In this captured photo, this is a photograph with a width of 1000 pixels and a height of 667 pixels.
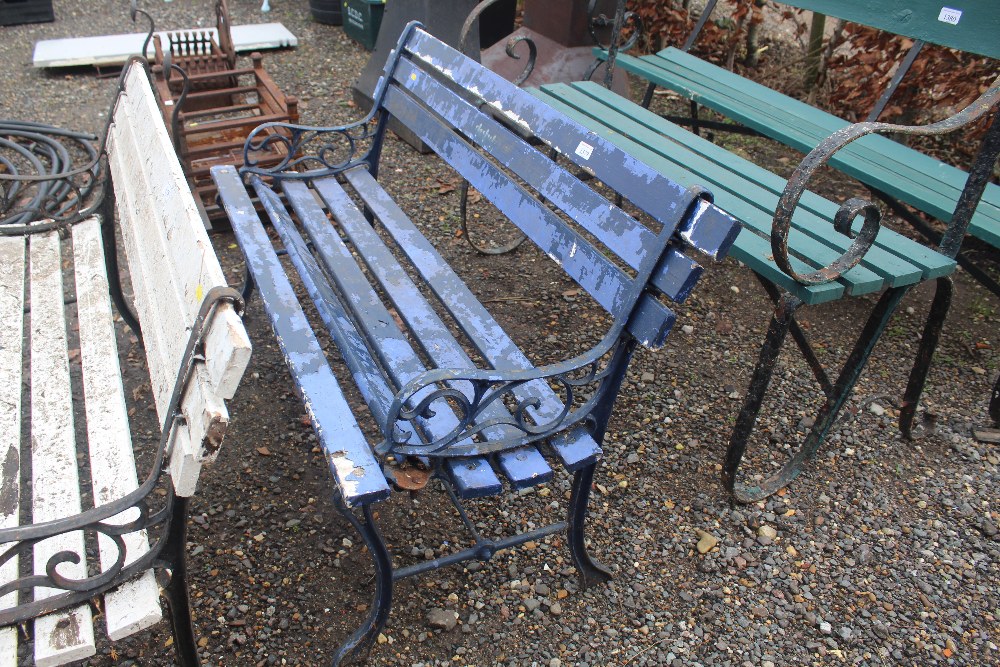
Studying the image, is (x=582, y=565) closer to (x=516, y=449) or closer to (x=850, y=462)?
(x=516, y=449)

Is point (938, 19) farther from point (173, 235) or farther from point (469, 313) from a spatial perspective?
point (173, 235)

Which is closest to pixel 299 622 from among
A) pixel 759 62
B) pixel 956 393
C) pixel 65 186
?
pixel 956 393

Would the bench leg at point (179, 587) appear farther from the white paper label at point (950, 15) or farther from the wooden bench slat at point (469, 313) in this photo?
the white paper label at point (950, 15)

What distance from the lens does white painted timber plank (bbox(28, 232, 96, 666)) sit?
4.63 feet

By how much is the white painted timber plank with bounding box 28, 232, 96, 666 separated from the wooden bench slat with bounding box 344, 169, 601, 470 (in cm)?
98

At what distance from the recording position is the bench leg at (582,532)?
2.04m

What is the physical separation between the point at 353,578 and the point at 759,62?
15.7 feet

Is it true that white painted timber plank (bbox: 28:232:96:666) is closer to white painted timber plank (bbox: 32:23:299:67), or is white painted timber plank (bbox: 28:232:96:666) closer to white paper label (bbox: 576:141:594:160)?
white paper label (bbox: 576:141:594:160)

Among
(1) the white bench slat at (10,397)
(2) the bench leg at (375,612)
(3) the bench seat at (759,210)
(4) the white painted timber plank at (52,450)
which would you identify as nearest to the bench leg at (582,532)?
(2) the bench leg at (375,612)

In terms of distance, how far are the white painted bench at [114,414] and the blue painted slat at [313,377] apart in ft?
1.03

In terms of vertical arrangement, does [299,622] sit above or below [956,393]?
below

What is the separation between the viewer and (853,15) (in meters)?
3.19

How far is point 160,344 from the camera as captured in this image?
1.74 metres

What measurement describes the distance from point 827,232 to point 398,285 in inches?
52.0
